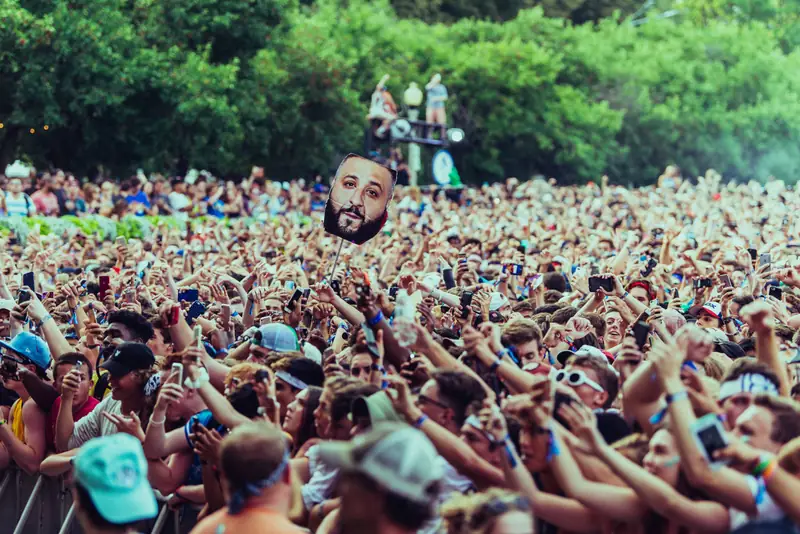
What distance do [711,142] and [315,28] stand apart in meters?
21.2

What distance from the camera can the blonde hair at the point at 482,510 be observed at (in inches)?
178

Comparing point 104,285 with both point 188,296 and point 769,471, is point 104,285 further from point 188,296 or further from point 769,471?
point 769,471

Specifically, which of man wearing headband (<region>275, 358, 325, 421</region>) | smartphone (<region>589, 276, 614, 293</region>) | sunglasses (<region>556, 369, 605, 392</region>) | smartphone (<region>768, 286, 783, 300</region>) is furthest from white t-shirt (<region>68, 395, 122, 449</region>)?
smartphone (<region>768, 286, 783, 300</region>)

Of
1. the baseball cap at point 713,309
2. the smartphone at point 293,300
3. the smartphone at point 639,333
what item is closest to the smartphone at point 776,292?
the baseball cap at point 713,309

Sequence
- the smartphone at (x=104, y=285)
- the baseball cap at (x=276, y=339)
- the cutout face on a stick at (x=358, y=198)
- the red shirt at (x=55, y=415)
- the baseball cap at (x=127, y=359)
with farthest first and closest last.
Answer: the smartphone at (x=104, y=285)
the cutout face on a stick at (x=358, y=198)
the baseball cap at (x=276, y=339)
the red shirt at (x=55, y=415)
the baseball cap at (x=127, y=359)

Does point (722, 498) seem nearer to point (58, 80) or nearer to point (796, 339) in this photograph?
point (796, 339)

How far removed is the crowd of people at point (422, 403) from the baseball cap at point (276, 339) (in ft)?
0.07

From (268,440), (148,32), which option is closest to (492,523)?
(268,440)

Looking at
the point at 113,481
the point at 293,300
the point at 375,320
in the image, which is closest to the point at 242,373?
the point at 375,320

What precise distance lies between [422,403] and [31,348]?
3.62m

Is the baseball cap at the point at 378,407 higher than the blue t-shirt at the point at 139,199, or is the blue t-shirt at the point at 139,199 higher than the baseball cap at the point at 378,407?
the baseball cap at the point at 378,407

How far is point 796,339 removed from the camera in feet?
29.3

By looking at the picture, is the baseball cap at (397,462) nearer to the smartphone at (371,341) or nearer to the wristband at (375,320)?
the smartphone at (371,341)

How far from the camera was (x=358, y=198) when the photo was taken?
11.1m
